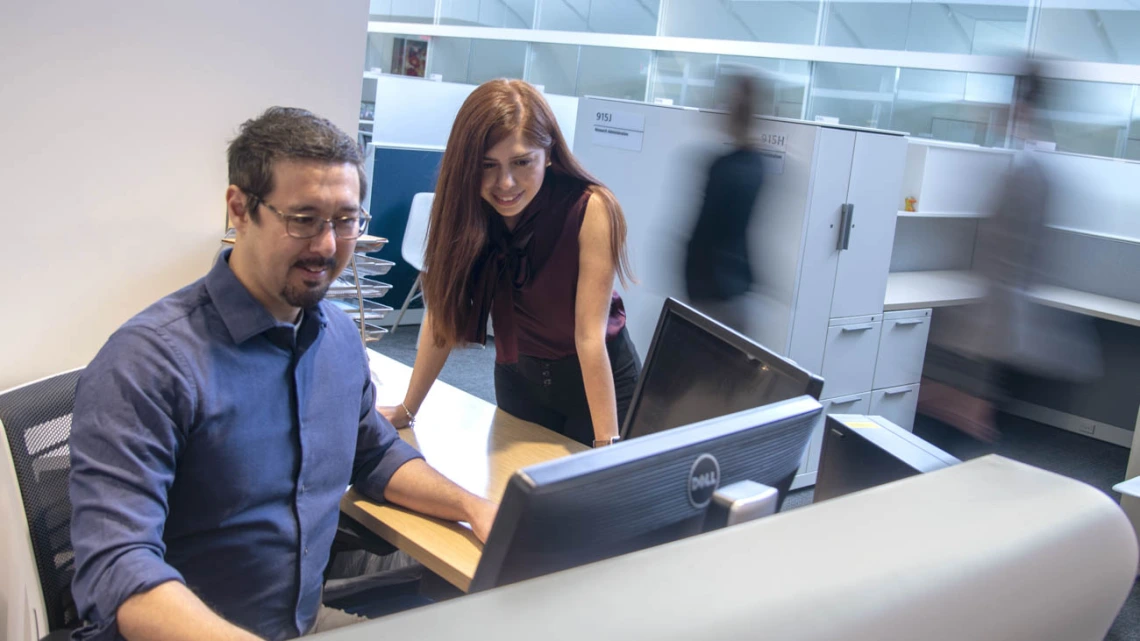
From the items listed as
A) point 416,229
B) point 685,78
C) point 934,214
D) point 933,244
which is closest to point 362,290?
point 416,229

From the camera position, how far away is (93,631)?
1146 millimetres

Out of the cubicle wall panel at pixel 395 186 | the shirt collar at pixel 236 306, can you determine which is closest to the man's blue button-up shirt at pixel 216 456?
the shirt collar at pixel 236 306

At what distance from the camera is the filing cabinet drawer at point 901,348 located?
13.3 ft

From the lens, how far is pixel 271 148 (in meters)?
1.32

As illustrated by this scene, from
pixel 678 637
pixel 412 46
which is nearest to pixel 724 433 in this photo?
pixel 678 637

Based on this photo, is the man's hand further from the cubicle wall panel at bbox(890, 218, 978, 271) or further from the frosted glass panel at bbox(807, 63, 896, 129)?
the frosted glass panel at bbox(807, 63, 896, 129)

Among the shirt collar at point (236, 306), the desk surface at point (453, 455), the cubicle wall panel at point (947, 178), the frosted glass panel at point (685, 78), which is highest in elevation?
the frosted glass panel at point (685, 78)

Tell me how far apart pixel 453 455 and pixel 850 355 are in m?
2.45

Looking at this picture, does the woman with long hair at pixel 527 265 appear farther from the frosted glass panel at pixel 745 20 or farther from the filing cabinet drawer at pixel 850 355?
the frosted glass panel at pixel 745 20

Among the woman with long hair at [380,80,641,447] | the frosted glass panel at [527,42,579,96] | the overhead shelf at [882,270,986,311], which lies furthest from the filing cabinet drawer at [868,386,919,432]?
the frosted glass panel at [527,42,579,96]

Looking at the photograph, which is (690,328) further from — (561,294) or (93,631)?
(93,631)

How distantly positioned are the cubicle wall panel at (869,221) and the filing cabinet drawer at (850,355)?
5 cm

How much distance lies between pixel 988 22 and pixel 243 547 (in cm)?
613

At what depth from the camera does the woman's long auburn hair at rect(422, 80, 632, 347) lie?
178 centimetres
